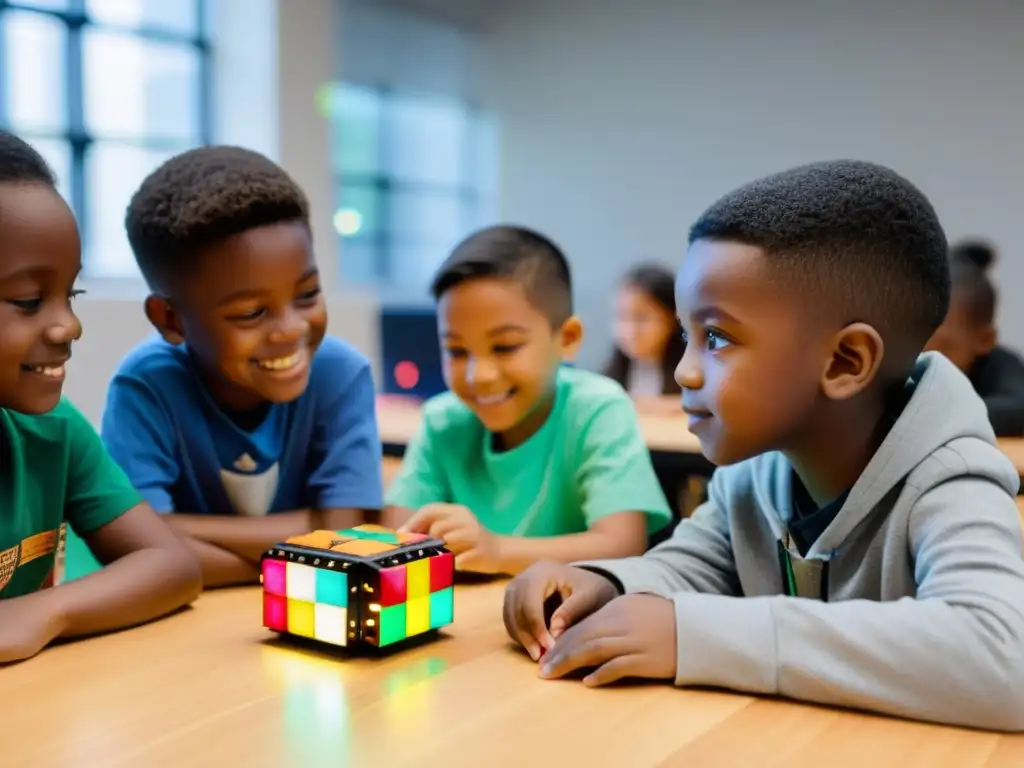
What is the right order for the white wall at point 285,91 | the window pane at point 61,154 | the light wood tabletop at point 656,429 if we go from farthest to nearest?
the white wall at point 285,91 → the window pane at point 61,154 → the light wood tabletop at point 656,429

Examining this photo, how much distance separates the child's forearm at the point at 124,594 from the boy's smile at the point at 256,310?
257 mm

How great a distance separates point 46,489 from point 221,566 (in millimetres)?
207

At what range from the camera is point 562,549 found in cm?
124

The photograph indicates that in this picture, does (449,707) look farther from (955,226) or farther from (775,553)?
(955,226)

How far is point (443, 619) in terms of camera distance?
95 centimetres

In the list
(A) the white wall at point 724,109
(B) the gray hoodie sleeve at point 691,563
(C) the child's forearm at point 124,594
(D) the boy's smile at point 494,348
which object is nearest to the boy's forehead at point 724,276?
(B) the gray hoodie sleeve at point 691,563

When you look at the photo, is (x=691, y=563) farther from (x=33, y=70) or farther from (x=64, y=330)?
(x=33, y=70)

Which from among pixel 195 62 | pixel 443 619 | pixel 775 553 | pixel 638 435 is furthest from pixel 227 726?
pixel 195 62

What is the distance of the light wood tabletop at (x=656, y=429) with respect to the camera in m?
2.00

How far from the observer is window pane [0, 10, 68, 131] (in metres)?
3.32

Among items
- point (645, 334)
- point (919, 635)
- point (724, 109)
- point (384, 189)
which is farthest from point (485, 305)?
point (724, 109)

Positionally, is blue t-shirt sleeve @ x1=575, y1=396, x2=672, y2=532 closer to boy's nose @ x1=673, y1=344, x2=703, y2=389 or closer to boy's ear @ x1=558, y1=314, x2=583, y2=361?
boy's ear @ x1=558, y1=314, x2=583, y2=361

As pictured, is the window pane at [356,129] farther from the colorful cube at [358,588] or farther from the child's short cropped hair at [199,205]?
the colorful cube at [358,588]

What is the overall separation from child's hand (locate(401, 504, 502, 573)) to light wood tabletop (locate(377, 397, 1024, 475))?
547mm
